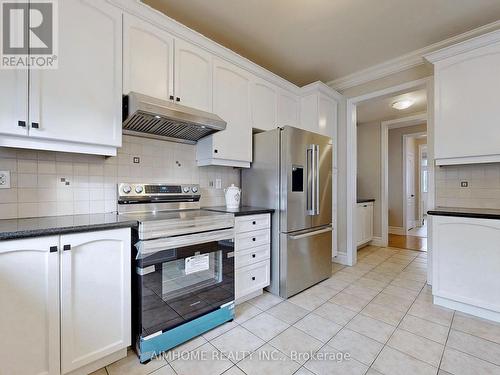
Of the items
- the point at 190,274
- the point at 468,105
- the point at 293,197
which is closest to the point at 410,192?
the point at 468,105

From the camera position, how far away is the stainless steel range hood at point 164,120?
1.66m

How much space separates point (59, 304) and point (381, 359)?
6.39 feet

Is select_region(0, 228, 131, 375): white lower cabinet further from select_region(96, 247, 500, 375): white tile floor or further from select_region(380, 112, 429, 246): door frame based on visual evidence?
select_region(380, 112, 429, 246): door frame

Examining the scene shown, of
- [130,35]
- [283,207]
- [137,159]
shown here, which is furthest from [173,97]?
[283,207]

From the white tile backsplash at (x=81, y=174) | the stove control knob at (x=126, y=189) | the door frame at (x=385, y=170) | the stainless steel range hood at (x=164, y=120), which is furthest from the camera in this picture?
the door frame at (x=385, y=170)

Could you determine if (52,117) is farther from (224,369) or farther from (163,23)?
(224,369)

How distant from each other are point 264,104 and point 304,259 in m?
1.79

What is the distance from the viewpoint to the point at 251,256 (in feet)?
7.44

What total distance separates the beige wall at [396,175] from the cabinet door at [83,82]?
5.74 meters

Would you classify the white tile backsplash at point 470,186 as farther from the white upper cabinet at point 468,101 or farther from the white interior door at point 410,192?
the white interior door at point 410,192

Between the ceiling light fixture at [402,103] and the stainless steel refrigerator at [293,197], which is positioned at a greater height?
the ceiling light fixture at [402,103]

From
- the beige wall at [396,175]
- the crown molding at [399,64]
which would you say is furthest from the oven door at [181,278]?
the beige wall at [396,175]

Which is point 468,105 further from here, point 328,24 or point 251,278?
point 251,278

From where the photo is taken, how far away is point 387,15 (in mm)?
2162
